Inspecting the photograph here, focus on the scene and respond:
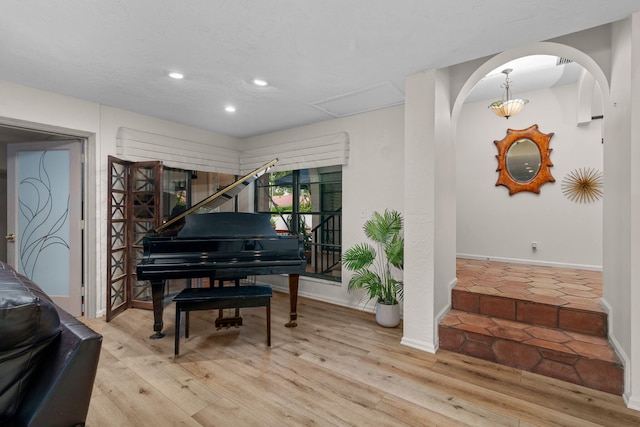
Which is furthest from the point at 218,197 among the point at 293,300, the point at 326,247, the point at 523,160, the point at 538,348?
the point at 523,160

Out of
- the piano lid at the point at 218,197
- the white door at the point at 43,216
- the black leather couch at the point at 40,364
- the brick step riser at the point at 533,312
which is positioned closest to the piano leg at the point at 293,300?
the piano lid at the point at 218,197

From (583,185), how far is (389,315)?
10.3 feet

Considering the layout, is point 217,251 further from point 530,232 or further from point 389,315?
point 530,232

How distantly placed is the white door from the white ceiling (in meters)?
1.00

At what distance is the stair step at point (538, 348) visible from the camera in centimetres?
201

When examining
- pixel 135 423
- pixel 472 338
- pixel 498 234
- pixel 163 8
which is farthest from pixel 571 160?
pixel 135 423

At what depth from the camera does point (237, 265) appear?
2.80 metres

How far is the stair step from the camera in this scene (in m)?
2.01

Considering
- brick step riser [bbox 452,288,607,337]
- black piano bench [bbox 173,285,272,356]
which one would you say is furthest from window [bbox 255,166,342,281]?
brick step riser [bbox 452,288,607,337]

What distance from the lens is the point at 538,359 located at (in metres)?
2.21

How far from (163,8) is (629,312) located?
11.7ft

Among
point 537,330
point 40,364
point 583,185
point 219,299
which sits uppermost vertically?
point 583,185

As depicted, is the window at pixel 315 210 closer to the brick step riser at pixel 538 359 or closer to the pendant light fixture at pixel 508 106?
the brick step riser at pixel 538 359

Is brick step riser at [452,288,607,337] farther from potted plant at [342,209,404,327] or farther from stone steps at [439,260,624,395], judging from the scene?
potted plant at [342,209,404,327]
